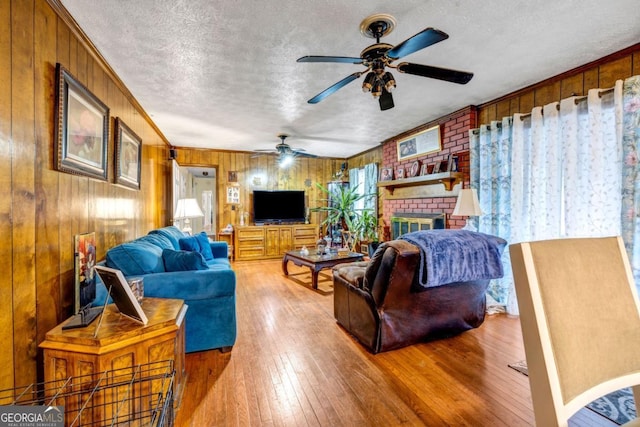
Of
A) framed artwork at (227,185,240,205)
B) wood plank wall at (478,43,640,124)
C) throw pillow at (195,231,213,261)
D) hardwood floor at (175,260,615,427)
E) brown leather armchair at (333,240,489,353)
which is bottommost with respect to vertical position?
hardwood floor at (175,260,615,427)

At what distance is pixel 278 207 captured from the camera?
21.5ft

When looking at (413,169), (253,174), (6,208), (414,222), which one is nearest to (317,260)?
(414,222)

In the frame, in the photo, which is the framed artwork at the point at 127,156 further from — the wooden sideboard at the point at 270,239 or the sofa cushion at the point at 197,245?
the wooden sideboard at the point at 270,239

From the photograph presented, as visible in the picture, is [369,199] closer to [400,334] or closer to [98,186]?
[400,334]

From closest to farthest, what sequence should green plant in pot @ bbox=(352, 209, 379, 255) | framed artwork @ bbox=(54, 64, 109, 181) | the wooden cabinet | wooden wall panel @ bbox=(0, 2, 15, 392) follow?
wooden wall panel @ bbox=(0, 2, 15, 392), framed artwork @ bbox=(54, 64, 109, 181), green plant in pot @ bbox=(352, 209, 379, 255), the wooden cabinet

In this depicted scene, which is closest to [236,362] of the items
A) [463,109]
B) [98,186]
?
[98,186]

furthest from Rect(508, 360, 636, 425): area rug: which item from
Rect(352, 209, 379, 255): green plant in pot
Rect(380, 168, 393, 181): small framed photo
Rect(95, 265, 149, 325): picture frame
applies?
Rect(352, 209, 379, 255): green plant in pot

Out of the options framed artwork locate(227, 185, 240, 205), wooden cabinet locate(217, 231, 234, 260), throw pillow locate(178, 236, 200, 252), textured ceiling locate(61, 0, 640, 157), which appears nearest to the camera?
textured ceiling locate(61, 0, 640, 157)

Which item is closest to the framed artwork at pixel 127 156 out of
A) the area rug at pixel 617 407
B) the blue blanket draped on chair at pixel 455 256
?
the blue blanket draped on chair at pixel 455 256

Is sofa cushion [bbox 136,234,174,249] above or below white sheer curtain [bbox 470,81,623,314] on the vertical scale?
below

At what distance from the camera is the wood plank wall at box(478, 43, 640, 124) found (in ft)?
7.79

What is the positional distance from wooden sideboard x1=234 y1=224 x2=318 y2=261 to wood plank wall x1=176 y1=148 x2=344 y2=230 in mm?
493

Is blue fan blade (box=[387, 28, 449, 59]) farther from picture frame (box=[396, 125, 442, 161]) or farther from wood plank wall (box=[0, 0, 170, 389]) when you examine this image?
picture frame (box=[396, 125, 442, 161])

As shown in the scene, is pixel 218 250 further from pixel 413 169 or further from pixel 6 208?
pixel 413 169
